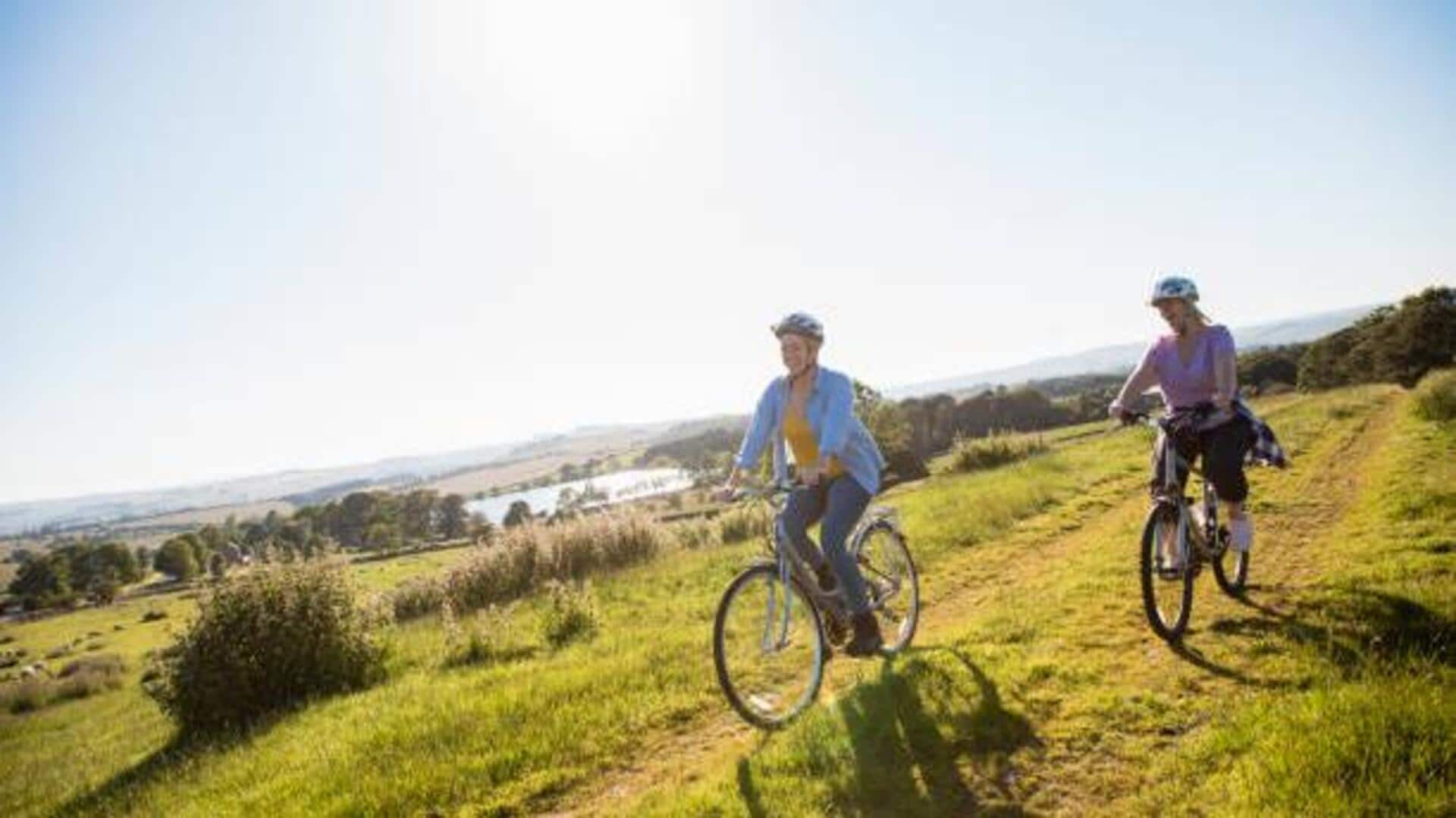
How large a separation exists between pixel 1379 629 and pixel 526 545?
622 inches

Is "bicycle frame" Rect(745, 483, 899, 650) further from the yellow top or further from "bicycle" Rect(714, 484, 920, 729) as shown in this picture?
the yellow top

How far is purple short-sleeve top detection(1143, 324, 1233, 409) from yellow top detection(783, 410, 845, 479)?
3217 mm

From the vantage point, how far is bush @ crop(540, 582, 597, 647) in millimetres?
11383

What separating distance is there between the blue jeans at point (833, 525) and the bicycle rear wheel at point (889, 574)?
0.78 meters

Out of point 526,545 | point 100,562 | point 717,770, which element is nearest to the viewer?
point 717,770

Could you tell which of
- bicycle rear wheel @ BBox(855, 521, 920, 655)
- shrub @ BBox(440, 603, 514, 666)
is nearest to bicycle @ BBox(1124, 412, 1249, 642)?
bicycle rear wheel @ BBox(855, 521, 920, 655)

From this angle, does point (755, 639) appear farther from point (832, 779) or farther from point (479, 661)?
point (479, 661)

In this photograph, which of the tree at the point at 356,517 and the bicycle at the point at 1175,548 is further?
the tree at the point at 356,517

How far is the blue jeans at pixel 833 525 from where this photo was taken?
6.73 meters

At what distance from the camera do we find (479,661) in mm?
10883

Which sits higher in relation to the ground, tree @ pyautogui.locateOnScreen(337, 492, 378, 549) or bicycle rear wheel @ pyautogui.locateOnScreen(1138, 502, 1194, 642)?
bicycle rear wheel @ pyautogui.locateOnScreen(1138, 502, 1194, 642)

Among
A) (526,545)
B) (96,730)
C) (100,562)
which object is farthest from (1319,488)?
(100,562)

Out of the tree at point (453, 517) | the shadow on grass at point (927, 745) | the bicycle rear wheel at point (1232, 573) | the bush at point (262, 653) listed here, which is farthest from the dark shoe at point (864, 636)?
the tree at point (453, 517)

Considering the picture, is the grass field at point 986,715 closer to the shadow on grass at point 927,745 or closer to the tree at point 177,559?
the shadow on grass at point 927,745
